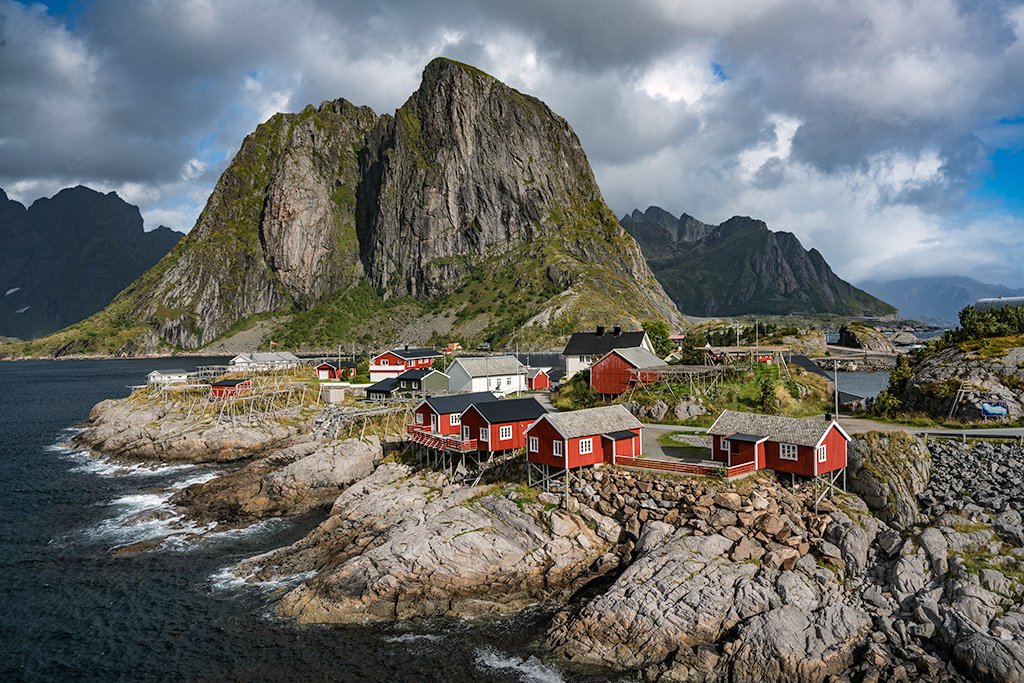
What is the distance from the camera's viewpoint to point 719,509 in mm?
33156

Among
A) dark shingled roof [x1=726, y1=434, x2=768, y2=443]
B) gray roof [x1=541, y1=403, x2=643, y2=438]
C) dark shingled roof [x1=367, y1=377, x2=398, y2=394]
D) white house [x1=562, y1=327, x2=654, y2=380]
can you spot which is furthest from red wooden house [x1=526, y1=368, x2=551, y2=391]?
dark shingled roof [x1=726, y1=434, x2=768, y2=443]

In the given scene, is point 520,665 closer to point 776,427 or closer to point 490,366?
point 776,427

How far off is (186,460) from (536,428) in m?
43.7

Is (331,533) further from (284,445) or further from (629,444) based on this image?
(284,445)

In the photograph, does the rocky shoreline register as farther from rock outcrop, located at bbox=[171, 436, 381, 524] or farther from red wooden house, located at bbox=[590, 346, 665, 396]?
red wooden house, located at bbox=[590, 346, 665, 396]

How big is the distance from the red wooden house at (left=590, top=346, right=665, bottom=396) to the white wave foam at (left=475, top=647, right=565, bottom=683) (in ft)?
123

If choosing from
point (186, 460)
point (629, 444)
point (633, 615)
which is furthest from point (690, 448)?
point (186, 460)

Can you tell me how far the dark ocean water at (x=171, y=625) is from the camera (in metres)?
25.9

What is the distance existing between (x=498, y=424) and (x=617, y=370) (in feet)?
68.0

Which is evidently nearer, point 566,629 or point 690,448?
point 566,629

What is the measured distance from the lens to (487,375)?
80688 millimetres

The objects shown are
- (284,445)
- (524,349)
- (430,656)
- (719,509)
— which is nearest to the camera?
(430,656)

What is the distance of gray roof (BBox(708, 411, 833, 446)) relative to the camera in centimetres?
3556


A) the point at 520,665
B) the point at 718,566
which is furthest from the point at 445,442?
the point at 718,566
